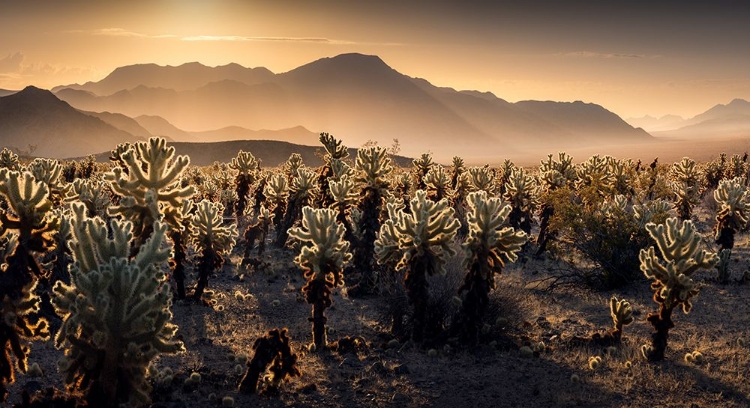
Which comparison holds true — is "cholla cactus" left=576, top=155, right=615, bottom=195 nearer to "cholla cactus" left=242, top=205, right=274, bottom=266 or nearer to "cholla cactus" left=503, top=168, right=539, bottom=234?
"cholla cactus" left=503, top=168, right=539, bottom=234

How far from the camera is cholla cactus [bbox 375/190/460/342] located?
11.6m

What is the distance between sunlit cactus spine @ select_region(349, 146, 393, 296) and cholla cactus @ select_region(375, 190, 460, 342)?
190 inches

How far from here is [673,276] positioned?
10523 mm

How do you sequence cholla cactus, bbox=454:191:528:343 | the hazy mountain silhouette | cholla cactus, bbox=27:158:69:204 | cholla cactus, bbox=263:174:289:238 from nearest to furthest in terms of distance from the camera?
cholla cactus, bbox=454:191:528:343 < cholla cactus, bbox=27:158:69:204 < cholla cactus, bbox=263:174:289:238 < the hazy mountain silhouette

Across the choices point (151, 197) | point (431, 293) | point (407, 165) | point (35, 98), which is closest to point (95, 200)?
point (151, 197)

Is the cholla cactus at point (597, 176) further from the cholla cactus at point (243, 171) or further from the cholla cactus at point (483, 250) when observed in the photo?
the cholla cactus at point (243, 171)

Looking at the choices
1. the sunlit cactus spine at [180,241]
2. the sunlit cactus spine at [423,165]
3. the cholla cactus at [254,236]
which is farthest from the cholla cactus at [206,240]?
the sunlit cactus spine at [423,165]

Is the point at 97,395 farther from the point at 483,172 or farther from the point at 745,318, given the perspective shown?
the point at 483,172

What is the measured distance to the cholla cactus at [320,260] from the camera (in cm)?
1169

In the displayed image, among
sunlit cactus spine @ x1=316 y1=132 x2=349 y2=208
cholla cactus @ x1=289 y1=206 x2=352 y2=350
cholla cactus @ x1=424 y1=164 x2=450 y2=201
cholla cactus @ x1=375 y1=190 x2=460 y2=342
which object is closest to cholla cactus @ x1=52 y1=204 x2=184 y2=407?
cholla cactus @ x1=289 y1=206 x2=352 y2=350

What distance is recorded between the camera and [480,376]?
1038 centimetres

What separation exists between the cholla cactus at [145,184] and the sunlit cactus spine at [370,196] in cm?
629

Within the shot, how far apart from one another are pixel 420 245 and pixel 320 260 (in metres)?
2.04

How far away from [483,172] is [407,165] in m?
64.6
